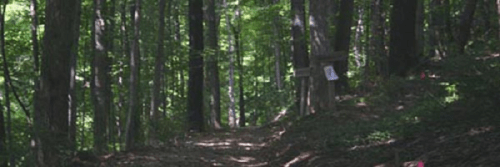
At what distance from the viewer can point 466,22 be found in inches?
650

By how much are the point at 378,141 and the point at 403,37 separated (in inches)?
297

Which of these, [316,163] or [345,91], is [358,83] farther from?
[316,163]

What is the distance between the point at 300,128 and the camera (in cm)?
1362

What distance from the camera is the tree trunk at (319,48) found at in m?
14.7

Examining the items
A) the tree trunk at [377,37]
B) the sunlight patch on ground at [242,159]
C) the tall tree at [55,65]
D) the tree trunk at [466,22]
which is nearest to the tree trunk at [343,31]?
the tree trunk at [377,37]

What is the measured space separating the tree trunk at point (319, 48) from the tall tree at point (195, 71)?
6.27 metres

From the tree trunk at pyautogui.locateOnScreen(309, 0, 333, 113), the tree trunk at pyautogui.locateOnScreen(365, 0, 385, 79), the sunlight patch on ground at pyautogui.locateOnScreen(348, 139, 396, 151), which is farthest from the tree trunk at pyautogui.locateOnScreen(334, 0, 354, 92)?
the sunlight patch on ground at pyautogui.locateOnScreen(348, 139, 396, 151)

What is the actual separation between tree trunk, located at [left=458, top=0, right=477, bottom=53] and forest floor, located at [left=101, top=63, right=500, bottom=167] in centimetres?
324

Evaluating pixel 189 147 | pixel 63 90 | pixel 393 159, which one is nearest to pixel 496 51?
pixel 189 147

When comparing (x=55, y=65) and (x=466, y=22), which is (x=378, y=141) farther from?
(x=466, y=22)

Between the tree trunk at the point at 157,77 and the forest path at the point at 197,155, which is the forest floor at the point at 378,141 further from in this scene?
the tree trunk at the point at 157,77

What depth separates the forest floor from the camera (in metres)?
6.53

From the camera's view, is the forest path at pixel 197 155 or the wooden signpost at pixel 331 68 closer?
the forest path at pixel 197 155

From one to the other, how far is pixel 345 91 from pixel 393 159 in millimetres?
12546
